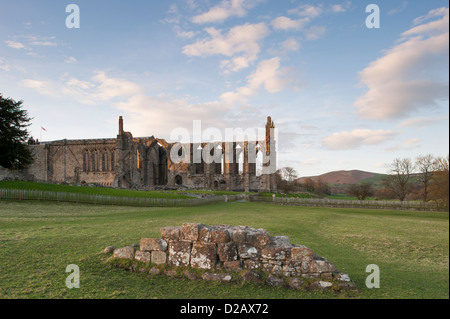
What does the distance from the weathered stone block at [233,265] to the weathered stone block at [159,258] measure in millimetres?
1484

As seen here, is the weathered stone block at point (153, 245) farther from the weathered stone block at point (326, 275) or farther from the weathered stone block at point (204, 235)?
the weathered stone block at point (326, 275)

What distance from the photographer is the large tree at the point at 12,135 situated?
35256 mm

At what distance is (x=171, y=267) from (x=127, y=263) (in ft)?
3.78

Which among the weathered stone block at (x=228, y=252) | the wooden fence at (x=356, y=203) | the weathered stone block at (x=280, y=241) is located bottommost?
the wooden fence at (x=356, y=203)

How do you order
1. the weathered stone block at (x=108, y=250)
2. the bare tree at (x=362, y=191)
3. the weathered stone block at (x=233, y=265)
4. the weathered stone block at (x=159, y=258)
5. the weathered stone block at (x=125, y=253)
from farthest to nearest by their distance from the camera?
the bare tree at (x=362, y=191) < the weathered stone block at (x=108, y=250) < the weathered stone block at (x=125, y=253) < the weathered stone block at (x=159, y=258) < the weathered stone block at (x=233, y=265)

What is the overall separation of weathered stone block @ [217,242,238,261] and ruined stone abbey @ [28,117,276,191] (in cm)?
5441

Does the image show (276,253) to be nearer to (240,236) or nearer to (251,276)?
(251,276)

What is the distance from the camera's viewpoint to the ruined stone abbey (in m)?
60.6

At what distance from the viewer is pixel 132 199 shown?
27.7 metres

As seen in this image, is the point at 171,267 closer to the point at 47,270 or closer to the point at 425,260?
the point at 47,270

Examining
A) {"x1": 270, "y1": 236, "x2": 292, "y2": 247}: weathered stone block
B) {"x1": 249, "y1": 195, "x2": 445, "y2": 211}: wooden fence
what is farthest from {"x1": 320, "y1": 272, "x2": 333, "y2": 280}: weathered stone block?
{"x1": 249, "y1": 195, "x2": 445, "y2": 211}: wooden fence

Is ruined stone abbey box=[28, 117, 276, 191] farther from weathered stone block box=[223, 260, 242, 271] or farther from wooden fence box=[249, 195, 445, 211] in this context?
weathered stone block box=[223, 260, 242, 271]

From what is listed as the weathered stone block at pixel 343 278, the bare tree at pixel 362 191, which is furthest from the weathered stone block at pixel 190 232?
the bare tree at pixel 362 191
